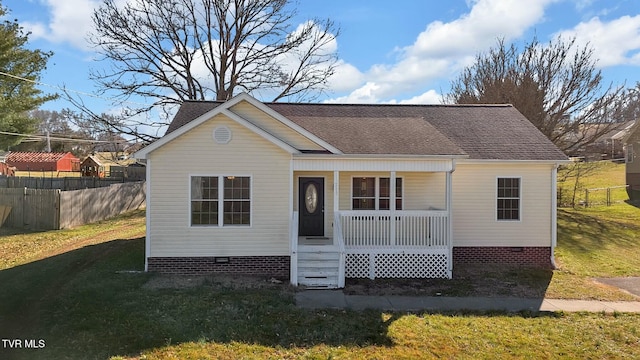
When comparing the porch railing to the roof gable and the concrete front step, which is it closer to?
the concrete front step

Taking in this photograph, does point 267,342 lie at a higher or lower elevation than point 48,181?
lower

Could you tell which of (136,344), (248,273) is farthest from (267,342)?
(248,273)

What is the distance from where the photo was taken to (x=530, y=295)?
974 cm

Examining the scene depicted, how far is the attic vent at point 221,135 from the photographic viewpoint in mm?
10781

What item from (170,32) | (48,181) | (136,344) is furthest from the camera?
(48,181)

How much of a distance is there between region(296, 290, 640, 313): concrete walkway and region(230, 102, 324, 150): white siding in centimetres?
396

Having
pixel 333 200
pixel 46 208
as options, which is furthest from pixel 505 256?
pixel 46 208

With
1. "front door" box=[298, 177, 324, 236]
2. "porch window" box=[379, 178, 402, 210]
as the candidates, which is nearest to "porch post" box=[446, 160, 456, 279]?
"porch window" box=[379, 178, 402, 210]

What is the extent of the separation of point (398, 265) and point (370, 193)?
2387mm

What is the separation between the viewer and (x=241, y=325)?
288 inches

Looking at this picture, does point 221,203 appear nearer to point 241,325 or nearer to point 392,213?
point 241,325

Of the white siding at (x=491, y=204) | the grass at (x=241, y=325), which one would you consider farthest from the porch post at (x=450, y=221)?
the grass at (x=241, y=325)

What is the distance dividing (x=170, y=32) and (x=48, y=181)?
12.5m

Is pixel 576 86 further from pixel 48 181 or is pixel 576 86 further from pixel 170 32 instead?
pixel 48 181
